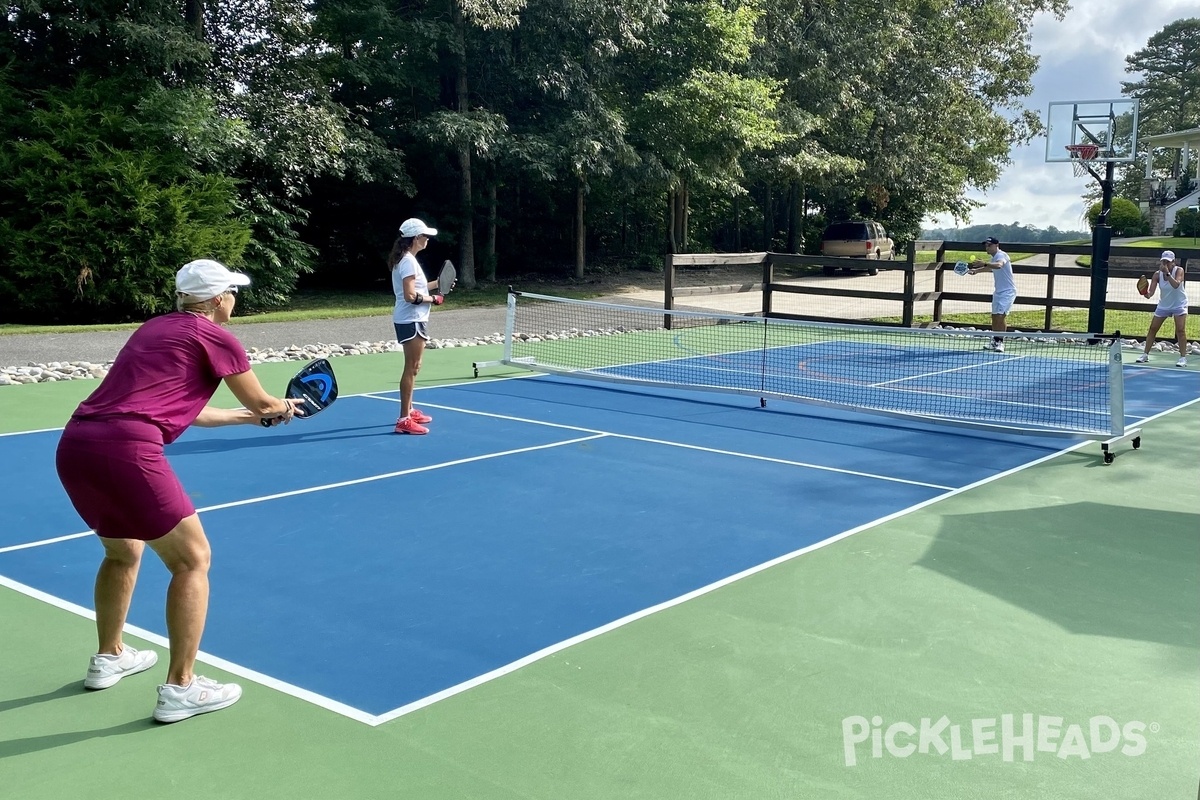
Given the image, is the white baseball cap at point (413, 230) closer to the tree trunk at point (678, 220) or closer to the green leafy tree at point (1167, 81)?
the tree trunk at point (678, 220)

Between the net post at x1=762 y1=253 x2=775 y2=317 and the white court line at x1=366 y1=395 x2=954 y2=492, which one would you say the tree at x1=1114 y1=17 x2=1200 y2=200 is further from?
the white court line at x1=366 y1=395 x2=954 y2=492

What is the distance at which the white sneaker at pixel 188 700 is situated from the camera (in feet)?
14.8

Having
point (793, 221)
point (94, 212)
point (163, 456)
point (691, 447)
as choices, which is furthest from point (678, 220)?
point (163, 456)

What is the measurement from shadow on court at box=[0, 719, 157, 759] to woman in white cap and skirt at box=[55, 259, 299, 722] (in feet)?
0.31

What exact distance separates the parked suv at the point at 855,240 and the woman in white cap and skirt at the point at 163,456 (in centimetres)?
3593

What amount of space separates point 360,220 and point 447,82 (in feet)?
14.8

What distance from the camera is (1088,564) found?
672cm

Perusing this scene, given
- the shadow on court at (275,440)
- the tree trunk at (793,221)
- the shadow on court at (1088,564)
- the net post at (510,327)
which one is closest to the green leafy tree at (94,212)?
the net post at (510,327)

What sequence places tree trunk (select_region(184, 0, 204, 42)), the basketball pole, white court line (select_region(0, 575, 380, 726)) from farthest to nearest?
tree trunk (select_region(184, 0, 204, 42)), the basketball pole, white court line (select_region(0, 575, 380, 726))

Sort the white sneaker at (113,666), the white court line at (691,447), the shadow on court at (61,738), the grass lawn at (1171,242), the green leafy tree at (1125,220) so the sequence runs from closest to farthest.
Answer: the shadow on court at (61,738) → the white sneaker at (113,666) → the white court line at (691,447) → the grass lawn at (1171,242) → the green leafy tree at (1125,220)

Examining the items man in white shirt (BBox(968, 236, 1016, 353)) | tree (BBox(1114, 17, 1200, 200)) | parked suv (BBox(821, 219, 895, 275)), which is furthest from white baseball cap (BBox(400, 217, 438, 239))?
tree (BBox(1114, 17, 1200, 200))

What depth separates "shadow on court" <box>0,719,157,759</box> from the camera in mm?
4270

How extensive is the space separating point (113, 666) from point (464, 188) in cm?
2535

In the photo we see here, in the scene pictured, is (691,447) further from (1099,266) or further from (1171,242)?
(1171,242)
